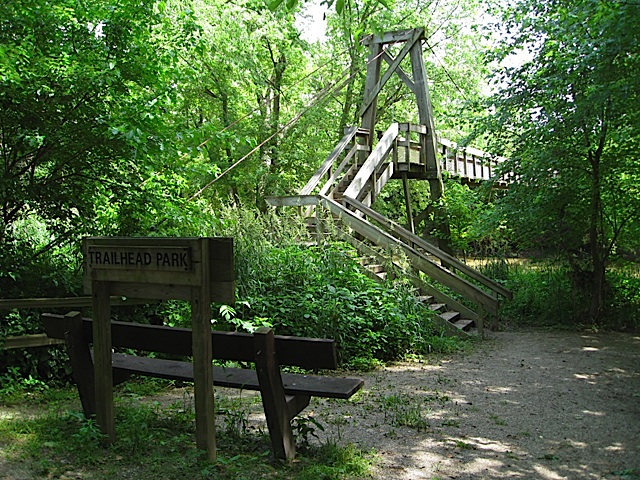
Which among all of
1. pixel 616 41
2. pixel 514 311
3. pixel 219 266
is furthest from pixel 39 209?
pixel 514 311

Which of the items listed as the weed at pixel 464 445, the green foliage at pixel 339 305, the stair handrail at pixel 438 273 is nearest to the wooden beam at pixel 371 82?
the stair handrail at pixel 438 273

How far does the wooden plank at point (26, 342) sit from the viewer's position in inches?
215

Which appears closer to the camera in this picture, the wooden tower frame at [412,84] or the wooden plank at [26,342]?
the wooden plank at [26,342]

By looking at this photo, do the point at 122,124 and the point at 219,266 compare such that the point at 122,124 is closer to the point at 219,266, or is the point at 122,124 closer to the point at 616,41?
the point at 219,266

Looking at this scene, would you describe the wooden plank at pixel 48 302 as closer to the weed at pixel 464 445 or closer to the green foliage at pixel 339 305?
the green foliage at pixel 339 305

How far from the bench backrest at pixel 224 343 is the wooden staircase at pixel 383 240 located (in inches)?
218

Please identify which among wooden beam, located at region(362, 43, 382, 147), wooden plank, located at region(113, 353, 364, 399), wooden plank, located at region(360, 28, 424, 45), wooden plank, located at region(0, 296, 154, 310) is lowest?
wooden plank, located at region(113, 353, 364, 399)

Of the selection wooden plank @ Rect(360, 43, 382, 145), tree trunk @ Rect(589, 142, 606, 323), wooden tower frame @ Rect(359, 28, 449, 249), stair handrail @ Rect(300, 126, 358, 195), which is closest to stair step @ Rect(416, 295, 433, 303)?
stair handrail @ Rect(300, 126, 358, 195)

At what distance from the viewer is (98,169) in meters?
6.43

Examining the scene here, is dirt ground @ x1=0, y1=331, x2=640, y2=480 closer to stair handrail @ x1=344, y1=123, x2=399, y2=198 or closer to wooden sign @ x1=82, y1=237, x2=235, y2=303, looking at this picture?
wooden sign @ x1=82, y1=237, x2=235, y2=303

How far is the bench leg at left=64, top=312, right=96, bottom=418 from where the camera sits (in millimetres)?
4180

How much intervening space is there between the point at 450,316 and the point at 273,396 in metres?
6.40

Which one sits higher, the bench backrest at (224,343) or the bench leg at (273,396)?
the bench backrest at (224,343)

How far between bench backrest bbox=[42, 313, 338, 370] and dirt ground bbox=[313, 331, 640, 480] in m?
0.89
